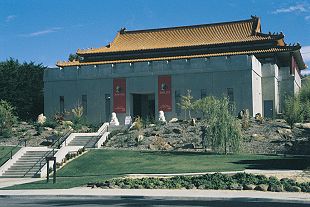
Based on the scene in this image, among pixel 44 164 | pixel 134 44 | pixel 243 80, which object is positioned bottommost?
pixel 44 164

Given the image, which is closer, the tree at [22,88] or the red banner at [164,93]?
the red banner at [164,93]

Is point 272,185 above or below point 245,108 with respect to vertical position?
below

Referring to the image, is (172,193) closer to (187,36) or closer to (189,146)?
(189,146)

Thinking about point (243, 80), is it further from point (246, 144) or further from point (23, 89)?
point (23, 89)

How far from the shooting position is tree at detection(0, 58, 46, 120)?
6066 centimetres

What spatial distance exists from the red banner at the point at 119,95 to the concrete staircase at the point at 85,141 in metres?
10.3

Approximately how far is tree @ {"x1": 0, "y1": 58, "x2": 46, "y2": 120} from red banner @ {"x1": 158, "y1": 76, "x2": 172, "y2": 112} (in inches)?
713

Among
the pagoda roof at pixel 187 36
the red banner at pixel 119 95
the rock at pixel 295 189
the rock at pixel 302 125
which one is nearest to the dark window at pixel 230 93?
the pagoda roof at pixel 187 36

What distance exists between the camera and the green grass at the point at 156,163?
2762 cm

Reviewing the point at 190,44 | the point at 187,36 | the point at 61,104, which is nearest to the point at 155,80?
the point at 190,44

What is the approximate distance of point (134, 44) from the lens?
61.5 m

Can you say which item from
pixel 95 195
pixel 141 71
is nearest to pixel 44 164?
pixel 95 195

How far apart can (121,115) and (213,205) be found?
37339 millimetres

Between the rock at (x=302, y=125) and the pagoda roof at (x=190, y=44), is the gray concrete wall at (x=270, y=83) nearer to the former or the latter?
the pagoda roof at (x=190, y=44)
